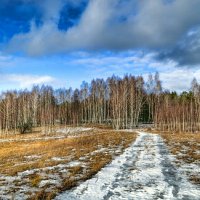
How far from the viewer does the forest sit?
80500 millimetres

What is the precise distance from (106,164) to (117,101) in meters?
61.2

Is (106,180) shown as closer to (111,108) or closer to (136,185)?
(136,185)


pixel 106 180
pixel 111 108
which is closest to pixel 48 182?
pixel 106 180

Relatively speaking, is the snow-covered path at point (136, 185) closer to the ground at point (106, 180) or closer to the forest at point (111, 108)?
the ground at point (106, 180)

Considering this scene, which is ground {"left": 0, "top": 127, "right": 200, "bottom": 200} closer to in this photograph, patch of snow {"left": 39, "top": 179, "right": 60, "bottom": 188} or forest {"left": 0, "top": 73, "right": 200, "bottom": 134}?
patch of snow {"left": 39, "top": 179, "right": 60, "bottom": 188}

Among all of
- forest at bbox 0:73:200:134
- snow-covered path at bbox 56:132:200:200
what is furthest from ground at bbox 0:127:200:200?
forest at bbox 0:73:200:134

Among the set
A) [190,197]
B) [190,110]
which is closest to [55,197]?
[190,197]

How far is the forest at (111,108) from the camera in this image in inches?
3169

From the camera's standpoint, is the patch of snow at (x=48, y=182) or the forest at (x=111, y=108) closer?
the patch of snow at (x=48, y=182)

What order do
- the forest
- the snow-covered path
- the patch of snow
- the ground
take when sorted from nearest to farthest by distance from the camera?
the snow-covered path → the ground → the patch of snow → the forest

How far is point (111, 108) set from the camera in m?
100

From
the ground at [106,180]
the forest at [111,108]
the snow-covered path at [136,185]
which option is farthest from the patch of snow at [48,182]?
the forest at [111,108]

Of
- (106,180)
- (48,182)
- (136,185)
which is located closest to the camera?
(136,185)

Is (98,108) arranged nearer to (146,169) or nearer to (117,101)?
(117,101)
